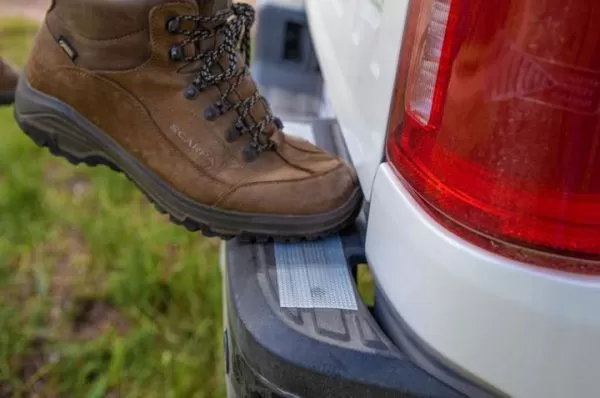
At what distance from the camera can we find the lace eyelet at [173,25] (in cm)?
114

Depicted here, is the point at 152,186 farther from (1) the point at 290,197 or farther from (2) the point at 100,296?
(2) the point at 100,296

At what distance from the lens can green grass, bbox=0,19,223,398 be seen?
175 centimetres

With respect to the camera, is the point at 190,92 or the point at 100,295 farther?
the point at 100,295

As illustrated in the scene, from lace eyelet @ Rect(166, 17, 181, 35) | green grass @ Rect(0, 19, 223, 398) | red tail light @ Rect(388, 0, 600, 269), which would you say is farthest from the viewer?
green grass @ Rect(0, 19, 223, 398)

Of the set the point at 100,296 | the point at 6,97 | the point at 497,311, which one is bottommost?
the point at 100,296

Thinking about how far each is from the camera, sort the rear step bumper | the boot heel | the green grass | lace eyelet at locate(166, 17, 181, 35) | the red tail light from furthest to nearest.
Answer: the green grass < the boot heel < lace eyelet at locate(166, 17, 181, 35) < the rear step bumper < the red tail light

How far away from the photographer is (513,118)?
2.51 ft

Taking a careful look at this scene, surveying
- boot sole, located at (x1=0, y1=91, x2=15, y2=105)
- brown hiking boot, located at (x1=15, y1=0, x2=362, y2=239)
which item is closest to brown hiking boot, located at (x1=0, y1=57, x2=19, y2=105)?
boot sole, located at (x1=0, y1=91, x2=15, y2=105)

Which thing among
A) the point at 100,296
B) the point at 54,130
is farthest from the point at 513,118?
the point at 100,296

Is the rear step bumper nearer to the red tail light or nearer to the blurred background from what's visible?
the red tail light

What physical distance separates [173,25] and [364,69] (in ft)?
0.97

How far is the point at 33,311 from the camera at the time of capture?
196 cm

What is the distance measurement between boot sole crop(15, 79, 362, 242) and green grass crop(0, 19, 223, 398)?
0.60 metres

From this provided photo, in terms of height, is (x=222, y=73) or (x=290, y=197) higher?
(x=222, y=73)
